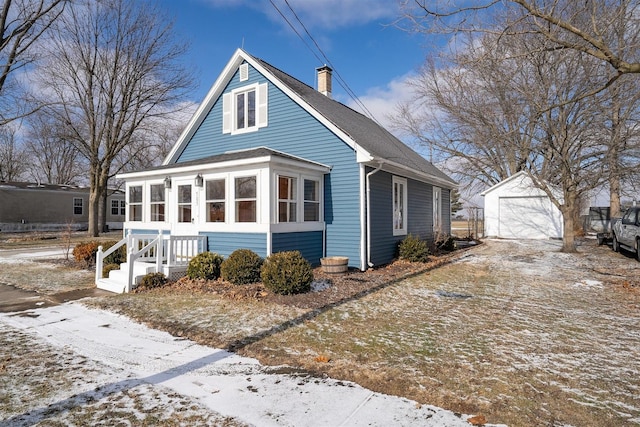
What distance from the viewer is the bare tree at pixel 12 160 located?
43.5 meters

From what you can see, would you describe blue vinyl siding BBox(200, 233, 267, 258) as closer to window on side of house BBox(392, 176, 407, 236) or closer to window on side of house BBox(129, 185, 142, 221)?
window on side of house BBox(129, 185, 142, 221)

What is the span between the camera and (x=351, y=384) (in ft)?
→ 11.7

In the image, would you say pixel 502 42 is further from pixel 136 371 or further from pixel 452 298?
pixel 136 371

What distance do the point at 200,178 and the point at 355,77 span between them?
8.57 meters

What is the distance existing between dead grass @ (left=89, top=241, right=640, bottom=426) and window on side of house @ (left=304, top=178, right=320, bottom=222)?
251 cm

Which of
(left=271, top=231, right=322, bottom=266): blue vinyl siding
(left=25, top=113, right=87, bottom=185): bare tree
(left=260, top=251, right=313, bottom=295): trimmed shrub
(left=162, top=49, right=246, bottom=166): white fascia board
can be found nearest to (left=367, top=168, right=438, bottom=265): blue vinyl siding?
(left=271, top=231, right=322, bottom=266): blue vinyl siding

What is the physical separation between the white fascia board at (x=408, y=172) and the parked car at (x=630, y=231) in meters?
6.43

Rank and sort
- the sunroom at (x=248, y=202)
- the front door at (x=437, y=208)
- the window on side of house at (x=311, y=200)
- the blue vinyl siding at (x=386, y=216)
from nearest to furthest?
the sunroom at (x=248, y=202)
the window on side of house at (x=311, y=200)
the blue vinyl siding at (x=386, y=216)
the front door at (x=437, y=208)

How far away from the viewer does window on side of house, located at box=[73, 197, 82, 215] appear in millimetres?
32094

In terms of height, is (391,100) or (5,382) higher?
(391,100)

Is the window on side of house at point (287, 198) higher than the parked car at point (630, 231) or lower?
higher

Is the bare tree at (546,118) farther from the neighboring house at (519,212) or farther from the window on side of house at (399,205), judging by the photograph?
the neighboring house at (519,212)

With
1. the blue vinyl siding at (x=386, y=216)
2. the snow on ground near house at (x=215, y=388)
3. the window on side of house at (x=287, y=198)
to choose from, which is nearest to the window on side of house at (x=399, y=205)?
the blue vinyl siding at (x=386, y=216)

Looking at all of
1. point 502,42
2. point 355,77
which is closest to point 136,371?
point 502,42
